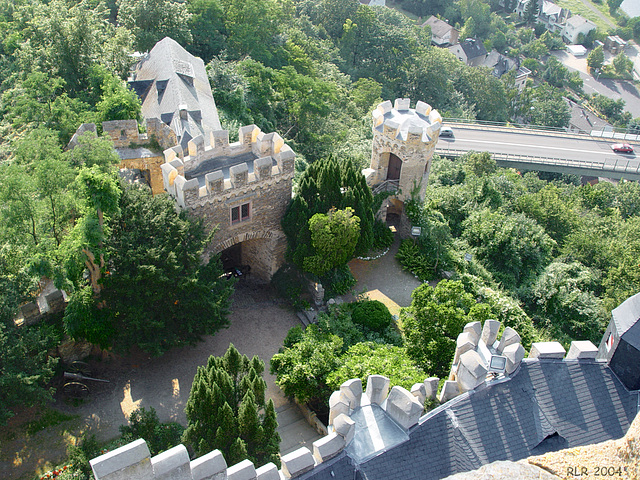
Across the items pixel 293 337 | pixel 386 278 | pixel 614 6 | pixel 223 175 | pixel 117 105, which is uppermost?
pixel 223 175

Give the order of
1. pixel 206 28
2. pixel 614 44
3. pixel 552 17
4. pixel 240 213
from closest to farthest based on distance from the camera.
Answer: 1. pixel 240 213
2. pixel 206 28
3. pixel 614 44
4. pixel 552 17

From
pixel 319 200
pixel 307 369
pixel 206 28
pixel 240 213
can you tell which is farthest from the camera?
pixel 206 28

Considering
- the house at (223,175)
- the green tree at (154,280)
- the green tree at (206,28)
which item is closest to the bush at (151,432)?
the green tree at (154,280)

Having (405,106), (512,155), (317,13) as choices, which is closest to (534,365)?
Result: (405,106)

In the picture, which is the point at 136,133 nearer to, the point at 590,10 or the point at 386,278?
the point at 386,278

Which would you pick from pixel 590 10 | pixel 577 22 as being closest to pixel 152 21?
pixel 577 22

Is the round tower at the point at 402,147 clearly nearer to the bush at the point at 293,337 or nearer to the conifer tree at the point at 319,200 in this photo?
the conifer tree at the point at 319,200
